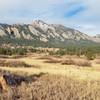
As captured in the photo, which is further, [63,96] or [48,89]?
[48,89]

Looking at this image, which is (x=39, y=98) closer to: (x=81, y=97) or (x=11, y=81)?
(x=81, y=97)

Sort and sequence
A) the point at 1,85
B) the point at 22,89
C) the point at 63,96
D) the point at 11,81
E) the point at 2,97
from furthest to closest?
the point at 11,81, the point at 1,85, the point at 22,89, the point at 63,96, the point at 2,97

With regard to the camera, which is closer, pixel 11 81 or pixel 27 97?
pixel 27 97

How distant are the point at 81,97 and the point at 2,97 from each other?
3.31 meters

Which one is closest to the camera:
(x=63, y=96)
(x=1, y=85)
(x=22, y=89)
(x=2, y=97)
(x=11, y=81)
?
(x=2, y=97)

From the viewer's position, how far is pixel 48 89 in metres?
13.5

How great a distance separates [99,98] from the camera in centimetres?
1252

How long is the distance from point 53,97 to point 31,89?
159cm

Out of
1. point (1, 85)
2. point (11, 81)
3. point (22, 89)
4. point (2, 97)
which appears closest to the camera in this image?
point (2, 97)

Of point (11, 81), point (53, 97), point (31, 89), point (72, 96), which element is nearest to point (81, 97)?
point (72, 96)

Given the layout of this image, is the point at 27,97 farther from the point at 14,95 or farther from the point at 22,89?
the point at 22,89

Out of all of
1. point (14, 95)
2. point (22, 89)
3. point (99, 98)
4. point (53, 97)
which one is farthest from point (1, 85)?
point (99, 98)

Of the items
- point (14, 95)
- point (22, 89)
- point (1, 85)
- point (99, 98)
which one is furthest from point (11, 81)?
point (99, 98)

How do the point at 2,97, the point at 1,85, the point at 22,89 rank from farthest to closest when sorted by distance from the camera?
the point at 1,85 < the point at 22,89 < the point at 2,97
